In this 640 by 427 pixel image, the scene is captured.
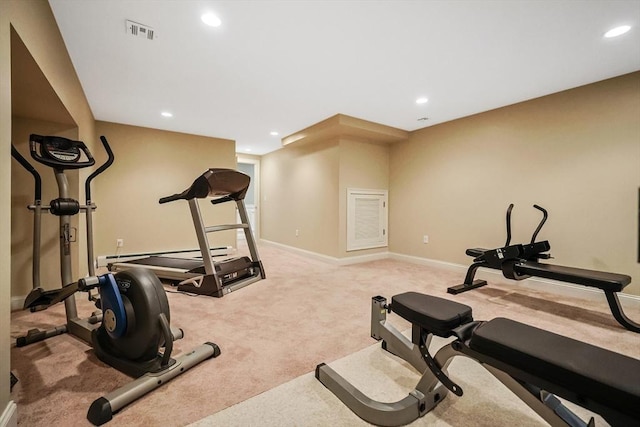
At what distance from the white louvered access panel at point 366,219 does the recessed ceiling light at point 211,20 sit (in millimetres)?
3002

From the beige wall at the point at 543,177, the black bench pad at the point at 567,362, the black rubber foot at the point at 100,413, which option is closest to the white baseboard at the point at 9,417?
the black rubber foot at the point at 100,413

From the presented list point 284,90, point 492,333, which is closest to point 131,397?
point 492,333

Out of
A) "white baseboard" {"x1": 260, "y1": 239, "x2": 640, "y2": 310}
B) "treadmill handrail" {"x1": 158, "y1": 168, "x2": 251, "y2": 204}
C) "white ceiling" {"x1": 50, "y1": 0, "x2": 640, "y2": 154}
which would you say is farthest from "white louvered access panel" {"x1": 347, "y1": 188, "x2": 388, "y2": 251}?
"treadmill handrail" {"x1": 158, "y1": 168, "x2": 251, "y2": 204}

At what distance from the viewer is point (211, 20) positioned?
192cm

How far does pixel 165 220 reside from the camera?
4.62 meters

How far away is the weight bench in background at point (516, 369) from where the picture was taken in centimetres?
74

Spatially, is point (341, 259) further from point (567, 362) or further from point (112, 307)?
point (567, 362)

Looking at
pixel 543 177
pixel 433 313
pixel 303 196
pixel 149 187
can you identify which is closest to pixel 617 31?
pixel 543 177

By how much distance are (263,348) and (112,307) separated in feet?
3.04

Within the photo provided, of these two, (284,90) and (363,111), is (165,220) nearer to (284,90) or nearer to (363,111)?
(284,90)

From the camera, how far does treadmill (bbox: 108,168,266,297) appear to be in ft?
9.45

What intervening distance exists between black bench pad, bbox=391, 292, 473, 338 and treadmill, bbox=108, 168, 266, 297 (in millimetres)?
2154

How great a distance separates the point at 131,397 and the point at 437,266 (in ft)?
13.3

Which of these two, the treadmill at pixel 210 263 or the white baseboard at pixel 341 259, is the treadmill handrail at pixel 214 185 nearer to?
the treadmill at pixel 210 263
